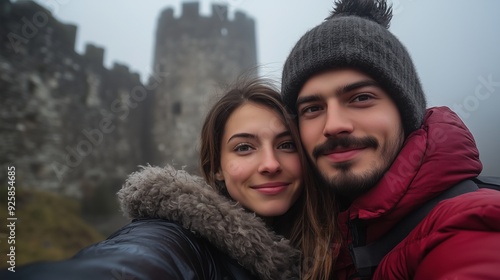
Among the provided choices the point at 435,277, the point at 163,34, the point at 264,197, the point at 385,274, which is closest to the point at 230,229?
the point at 264,197

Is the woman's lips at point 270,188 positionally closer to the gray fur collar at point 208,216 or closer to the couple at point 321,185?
the couple at point 321,185

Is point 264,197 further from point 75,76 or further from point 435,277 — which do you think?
point 75,76

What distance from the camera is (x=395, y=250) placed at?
1202mm

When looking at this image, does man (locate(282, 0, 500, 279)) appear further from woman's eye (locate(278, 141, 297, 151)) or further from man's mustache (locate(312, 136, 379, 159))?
woman's eye (locate(278, 141, 297, 151))

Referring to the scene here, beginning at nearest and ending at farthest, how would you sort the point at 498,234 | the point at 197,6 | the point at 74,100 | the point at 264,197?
the point at 498,234, the point at 264,197, the point at 74,100, the point at 197,6

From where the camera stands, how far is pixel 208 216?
151 centimetres

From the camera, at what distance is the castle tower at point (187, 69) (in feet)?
41.3

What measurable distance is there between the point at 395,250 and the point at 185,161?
11.3m

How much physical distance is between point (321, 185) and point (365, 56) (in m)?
0.75

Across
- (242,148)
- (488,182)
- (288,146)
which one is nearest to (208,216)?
(242,148)

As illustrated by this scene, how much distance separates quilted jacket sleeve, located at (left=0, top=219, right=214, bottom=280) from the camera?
0.80 m

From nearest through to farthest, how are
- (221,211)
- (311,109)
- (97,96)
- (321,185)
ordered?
(221,211) < (311,109) < (321,185) < (97,96)

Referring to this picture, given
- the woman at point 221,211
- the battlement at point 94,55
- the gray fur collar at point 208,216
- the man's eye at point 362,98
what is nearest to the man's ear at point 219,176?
the woman at point 221,211

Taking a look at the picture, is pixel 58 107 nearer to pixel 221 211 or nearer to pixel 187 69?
pixel 187 69
